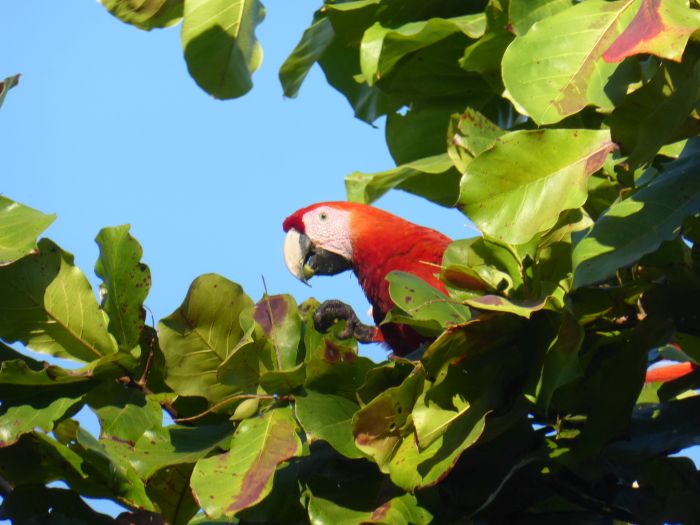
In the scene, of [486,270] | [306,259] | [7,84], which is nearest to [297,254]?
[306,259]

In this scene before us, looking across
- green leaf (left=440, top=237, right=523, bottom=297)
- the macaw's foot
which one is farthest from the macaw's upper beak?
green leaf (left=440, top=237, right=523, bottom=297)

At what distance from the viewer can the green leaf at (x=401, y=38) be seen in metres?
1.62

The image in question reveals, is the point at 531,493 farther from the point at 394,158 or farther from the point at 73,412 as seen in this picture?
the point at 394,158

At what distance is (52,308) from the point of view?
4.26ft

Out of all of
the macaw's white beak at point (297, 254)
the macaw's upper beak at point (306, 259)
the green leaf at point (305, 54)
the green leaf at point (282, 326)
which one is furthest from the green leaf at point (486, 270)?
the macaw's white beak at point (297, 254)

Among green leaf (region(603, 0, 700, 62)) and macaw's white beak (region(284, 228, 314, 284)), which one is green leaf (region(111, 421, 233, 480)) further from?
macaw's white beak (region(284, 228, 314, 284))

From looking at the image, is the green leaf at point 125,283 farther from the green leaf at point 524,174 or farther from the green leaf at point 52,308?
the green leaf at point 524,174

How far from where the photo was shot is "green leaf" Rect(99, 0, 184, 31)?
1719 millimetres

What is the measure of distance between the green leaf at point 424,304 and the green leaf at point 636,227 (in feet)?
0.55

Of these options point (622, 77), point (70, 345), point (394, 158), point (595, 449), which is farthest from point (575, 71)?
point (394, 158)

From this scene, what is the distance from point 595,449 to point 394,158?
0.98m

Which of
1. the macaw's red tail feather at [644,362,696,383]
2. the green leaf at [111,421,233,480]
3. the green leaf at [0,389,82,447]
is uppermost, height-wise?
the green leaf at [0,389,82,447]

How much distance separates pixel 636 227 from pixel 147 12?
1088 mm

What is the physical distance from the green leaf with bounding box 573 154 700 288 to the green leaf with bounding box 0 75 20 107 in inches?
31.7
